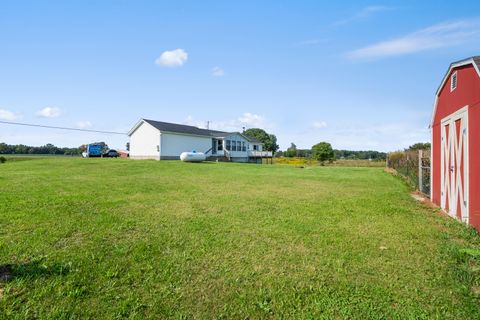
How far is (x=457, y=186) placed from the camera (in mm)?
6660

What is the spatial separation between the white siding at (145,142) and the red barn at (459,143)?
2559 centimetres

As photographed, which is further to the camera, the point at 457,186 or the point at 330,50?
the point at 330,50

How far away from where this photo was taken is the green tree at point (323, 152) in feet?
173

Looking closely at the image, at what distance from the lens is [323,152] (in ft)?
174

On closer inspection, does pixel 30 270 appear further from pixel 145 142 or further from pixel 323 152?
pixel 323 152

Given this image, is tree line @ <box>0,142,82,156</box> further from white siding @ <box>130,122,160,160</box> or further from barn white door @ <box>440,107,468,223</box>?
barn white door @ <box>440,107,468,223</box>

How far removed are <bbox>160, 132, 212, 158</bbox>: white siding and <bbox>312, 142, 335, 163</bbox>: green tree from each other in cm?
2545

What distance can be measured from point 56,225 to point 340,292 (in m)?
4.81

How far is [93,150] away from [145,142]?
11.5 meters

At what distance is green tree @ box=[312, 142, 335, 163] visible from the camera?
52.9 m

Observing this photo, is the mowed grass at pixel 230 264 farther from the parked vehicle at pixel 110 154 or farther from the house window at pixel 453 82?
the parked vehicle at pixel 110 154

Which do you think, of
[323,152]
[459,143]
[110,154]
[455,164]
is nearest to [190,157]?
[110,154]

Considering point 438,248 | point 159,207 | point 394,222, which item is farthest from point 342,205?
point 159,207

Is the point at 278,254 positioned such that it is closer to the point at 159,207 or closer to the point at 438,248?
the point at 438,248
